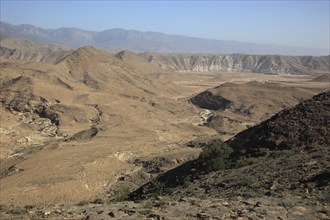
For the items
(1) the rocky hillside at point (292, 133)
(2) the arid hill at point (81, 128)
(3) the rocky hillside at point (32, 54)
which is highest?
(3) the rocky hillside at point (32, 54)

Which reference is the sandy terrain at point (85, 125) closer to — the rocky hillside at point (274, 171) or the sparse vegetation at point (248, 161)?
the rocky hillside at point (274, 171)

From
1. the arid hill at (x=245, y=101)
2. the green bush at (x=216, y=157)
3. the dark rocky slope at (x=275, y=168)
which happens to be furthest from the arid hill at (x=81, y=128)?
the dark rocky slope at (x=275, y=168)

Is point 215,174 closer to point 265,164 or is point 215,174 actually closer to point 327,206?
point 265,164

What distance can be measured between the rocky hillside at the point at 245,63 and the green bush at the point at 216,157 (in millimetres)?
123602

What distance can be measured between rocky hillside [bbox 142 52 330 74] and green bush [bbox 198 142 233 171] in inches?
4866

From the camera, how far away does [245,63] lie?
16950 centimetres

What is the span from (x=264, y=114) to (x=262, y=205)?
48727mm

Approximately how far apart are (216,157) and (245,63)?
154m

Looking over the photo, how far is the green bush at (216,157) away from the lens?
750 inches

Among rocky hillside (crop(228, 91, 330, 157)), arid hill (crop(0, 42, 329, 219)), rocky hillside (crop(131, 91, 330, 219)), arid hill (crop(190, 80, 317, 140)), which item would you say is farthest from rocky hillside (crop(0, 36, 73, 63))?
rocky hillside (crop(131, 91, 330, 219))

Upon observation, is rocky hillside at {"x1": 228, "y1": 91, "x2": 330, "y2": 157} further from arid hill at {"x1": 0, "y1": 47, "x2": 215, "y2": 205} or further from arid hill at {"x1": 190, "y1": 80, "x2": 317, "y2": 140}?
arid hill at {"x1": 190, "y1": 80, "x2": 317, "y2": 140}

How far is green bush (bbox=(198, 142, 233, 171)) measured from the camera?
19.1 meters

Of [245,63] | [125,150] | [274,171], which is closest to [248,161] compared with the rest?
[274,171]

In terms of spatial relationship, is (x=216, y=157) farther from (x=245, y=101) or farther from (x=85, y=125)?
(x=245, y=101)
